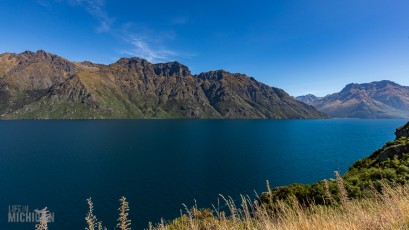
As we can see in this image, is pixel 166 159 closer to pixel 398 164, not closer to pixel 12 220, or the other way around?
pixel 12 220

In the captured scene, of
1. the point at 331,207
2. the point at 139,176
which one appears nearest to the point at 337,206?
the point at 331,207

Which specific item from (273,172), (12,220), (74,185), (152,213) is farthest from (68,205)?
(273,172)

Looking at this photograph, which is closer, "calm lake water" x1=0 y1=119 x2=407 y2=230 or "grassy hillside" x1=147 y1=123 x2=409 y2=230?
"grassy hillside" x1=147 y1=123 x2=409 y2=230

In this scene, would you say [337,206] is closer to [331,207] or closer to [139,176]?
[331,207]

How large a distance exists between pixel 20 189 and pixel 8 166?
35577 mm

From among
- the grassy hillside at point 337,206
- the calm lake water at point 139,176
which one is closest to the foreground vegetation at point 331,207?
the grassy hillside at point 337,206

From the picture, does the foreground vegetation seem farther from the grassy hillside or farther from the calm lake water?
the calm lake water

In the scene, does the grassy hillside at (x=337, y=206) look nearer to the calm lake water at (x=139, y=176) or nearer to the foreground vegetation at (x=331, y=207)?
the foreground vegetation at (x=331, y=207)

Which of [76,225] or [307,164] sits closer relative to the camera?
[76,225]

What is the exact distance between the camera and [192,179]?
83938 millimetres

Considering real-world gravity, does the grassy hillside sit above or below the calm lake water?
above

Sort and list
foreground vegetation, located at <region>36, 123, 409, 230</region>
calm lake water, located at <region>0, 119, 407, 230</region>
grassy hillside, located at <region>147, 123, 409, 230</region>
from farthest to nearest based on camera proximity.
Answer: calm lake water, located at <region>0, 119, 407, 230</region>
grassy hillside, located at <region>147, 123, 409, 230</region>
foreground vegetation, located at <region>36, 123, 409, 230</region>

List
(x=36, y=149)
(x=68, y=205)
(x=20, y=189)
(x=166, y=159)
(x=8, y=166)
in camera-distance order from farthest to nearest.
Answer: (x=36, y=149)
(x=166, y=159)
(x=8, y=166)
(x=20, y=189)
(x=68, y=205)

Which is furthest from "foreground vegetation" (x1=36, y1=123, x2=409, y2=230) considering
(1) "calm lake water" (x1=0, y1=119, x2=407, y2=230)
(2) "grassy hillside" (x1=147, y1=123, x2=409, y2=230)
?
(1) "calm lake water" (x1=0, y1=119, x2=407, y2=230)
